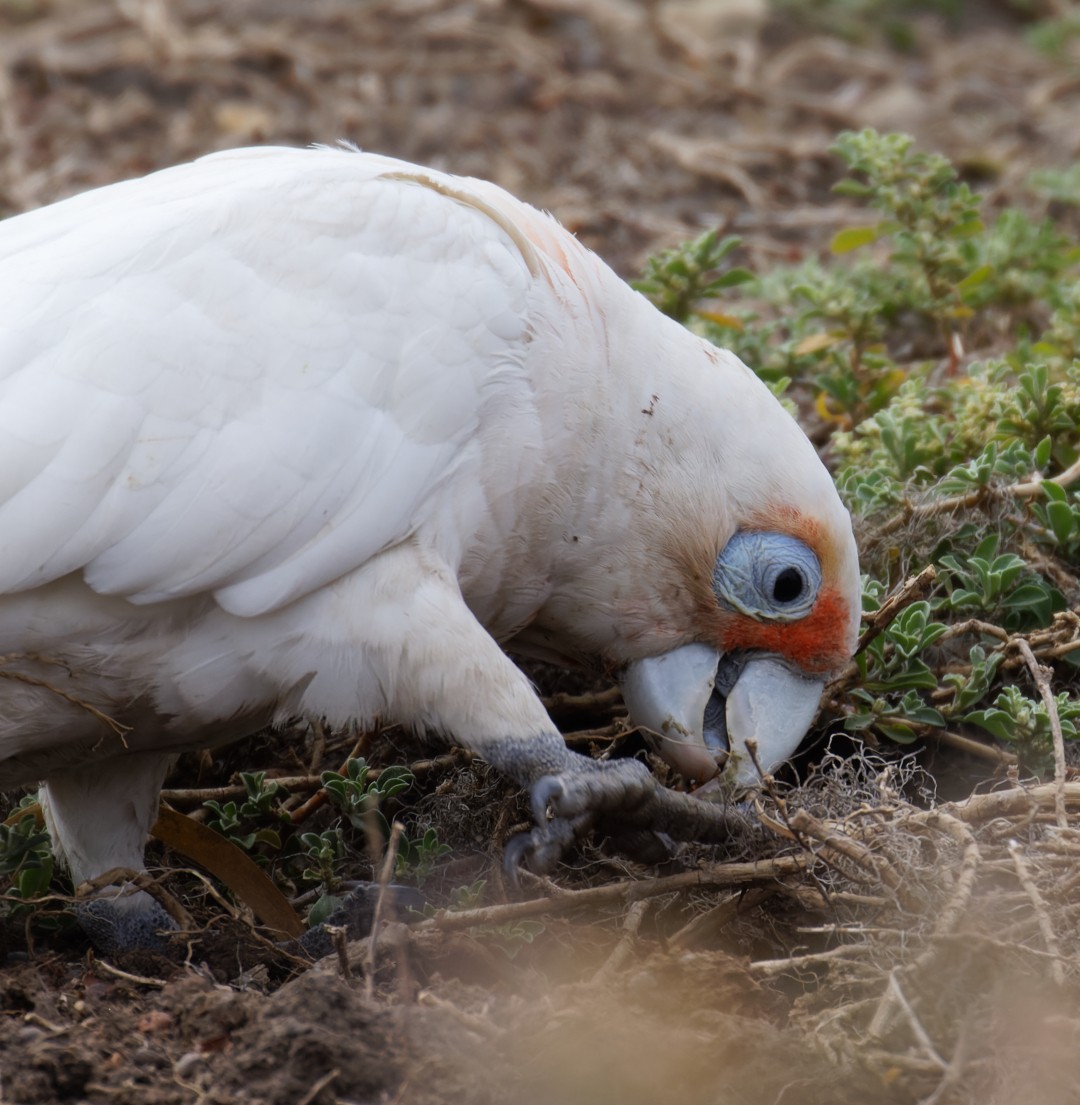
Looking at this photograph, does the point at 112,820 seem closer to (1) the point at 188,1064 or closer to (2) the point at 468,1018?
(1) the point at 188,1064

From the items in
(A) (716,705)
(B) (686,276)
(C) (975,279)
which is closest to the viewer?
(A) (716,705)

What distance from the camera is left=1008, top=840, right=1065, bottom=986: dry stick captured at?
243 centimetres

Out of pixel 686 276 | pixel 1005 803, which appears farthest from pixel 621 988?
pixel 686 276

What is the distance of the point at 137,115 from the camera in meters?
7.04

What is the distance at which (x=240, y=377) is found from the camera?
278 centimetres

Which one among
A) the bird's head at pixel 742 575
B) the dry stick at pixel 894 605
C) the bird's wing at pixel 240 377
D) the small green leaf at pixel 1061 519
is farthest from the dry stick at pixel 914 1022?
the small green leaf at pixel 1061 519

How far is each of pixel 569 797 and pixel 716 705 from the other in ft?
1.74

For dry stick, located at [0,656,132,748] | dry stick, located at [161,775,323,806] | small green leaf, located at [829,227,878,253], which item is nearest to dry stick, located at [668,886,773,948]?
dry stick, located at [161,775,323,806]

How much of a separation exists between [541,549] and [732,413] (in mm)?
492

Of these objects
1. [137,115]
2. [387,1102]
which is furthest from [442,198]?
[137,115]

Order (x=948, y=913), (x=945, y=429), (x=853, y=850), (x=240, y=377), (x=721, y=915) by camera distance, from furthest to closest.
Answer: (x=945, y=429) → (x=721, y=915) → (x=240, y=377) → (x=853, y=850) → (x=948, y=913)

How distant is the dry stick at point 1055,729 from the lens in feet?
8.90

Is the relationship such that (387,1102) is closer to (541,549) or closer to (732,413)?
(541,549)

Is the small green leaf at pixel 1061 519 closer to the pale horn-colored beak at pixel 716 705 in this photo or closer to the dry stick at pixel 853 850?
the pale horn-colored beak at pixel 716 705
